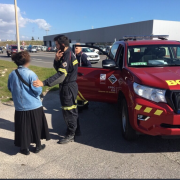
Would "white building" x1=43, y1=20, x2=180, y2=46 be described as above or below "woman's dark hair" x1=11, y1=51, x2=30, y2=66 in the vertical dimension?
above

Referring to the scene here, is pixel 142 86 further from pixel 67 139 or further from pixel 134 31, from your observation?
pixel 134 31

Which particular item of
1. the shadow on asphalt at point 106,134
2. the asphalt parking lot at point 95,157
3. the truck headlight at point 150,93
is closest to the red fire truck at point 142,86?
the truck headlight at point 150,93

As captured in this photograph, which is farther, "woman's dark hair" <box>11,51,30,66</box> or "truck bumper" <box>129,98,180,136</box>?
"woman's dark hair" <box>11,51,30,66</box>

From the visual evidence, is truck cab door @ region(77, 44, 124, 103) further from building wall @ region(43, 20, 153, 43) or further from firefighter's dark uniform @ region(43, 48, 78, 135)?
building wall @ region(43, 20, 153, 43)

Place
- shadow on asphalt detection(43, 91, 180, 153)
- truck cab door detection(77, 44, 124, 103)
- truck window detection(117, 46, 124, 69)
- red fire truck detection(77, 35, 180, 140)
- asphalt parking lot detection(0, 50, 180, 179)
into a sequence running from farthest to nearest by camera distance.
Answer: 1. truck window detection(117, 46, 124, 69)
2. truck cab door detection(77, 44, 124, 103)
3. shadow on asphalt detection(43, 91, 180, 153)
4. red fire truck detection(77, 35, 180, 140)
5. asphalt parking lot detection(0, 50, 180, 179)

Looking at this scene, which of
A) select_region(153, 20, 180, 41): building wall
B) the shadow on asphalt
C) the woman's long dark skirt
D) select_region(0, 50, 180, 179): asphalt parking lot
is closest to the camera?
select_region(0, 50, 180, 179): asphalt parking lot

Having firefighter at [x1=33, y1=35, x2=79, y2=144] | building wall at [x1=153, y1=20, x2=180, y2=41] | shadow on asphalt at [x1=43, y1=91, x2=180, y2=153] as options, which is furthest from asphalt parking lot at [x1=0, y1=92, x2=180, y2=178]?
building wall at [x1=153, y1=20, x2=180, y2=41]

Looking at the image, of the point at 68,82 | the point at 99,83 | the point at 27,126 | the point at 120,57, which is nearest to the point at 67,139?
the point at 27,126

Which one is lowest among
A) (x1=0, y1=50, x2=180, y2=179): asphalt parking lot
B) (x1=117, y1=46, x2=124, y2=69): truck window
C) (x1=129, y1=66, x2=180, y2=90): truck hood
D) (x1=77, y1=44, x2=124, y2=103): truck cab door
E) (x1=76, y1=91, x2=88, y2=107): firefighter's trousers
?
Answer: (x1=0, y1=50, x2=180, y2=179): asphalt parking lot

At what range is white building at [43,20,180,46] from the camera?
34.8 metres

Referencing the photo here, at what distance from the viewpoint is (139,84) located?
10.9 feet

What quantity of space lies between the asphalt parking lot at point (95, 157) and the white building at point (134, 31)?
109ft

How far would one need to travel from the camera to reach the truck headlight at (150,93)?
313 cm

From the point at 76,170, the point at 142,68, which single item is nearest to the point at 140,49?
the point at 142,68
